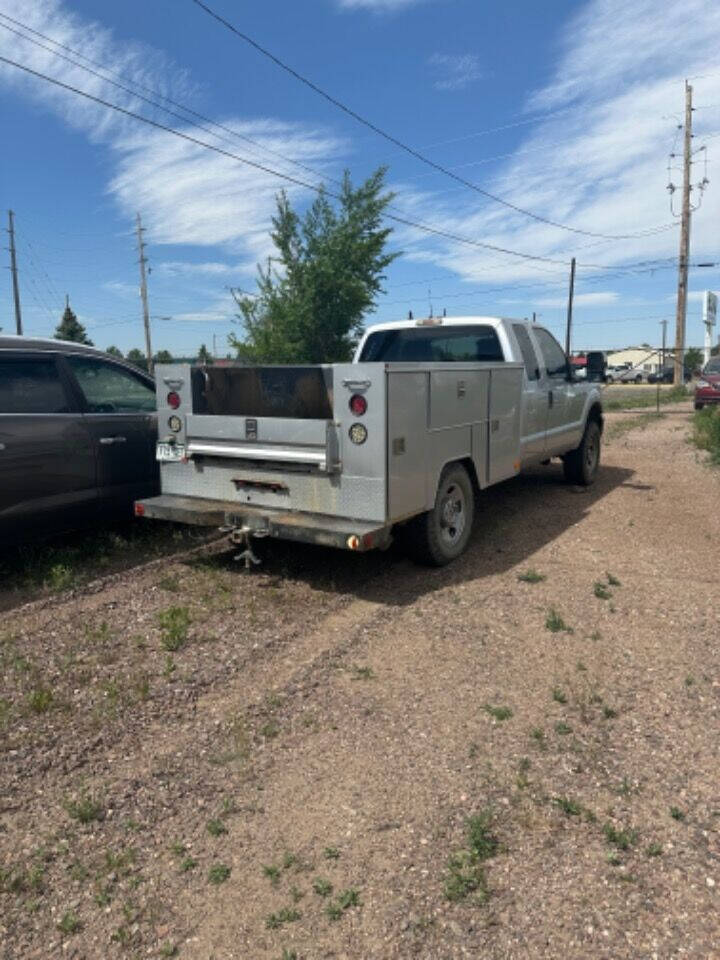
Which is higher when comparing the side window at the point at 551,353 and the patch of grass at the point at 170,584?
the side window at the point at 551,353

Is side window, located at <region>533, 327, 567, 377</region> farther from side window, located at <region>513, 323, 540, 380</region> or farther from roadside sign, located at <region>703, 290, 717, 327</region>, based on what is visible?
roadside sign, located at <region>703, 290, 717, 327</region>

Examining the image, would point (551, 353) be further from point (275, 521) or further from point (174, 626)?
point (174, 626)

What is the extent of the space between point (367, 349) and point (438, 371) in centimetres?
241

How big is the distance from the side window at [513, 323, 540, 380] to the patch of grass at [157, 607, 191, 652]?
168 inches

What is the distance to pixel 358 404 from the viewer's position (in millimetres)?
4852

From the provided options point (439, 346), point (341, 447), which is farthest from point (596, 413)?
point (341, 447)

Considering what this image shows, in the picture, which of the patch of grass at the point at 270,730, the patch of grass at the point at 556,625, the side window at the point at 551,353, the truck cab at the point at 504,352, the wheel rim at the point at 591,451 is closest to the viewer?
the patch of grass at the point at 270,730

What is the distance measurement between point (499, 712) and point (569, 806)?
764 mm

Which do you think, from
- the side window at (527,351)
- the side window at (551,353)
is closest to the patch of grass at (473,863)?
the side window at (527,351)

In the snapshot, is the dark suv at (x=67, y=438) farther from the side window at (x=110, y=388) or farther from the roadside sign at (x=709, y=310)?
the roadside sign at (x=709, y=310)

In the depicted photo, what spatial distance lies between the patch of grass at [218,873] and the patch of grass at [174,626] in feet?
6.19

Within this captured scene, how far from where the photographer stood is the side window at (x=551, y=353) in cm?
794

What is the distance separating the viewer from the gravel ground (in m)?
2.32

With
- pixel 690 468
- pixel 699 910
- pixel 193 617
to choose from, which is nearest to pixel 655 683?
pixel 699 910
